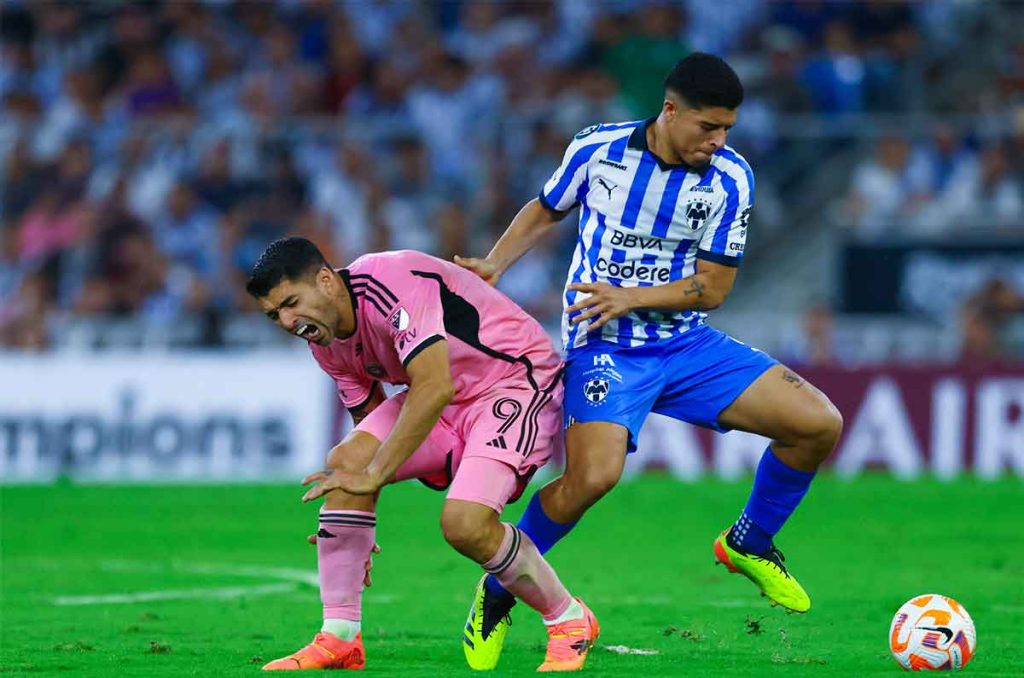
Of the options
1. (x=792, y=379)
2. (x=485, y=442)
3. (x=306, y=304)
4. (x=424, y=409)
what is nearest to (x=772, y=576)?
(x=792, y=379)

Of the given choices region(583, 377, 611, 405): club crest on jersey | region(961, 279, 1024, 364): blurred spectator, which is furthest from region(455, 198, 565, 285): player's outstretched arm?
region(961, 279, 1024, 364): blurred spectator

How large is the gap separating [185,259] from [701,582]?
9.98m

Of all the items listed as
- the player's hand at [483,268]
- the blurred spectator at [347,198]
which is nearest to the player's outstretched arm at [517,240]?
the player's hand at [483,268]

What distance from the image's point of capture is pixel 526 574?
7.05m

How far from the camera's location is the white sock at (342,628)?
23.2 feet

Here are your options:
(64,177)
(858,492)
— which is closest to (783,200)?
(858,492)

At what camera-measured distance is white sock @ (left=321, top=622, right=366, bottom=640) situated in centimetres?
707

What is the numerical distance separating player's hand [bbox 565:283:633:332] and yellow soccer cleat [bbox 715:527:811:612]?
1278 mm

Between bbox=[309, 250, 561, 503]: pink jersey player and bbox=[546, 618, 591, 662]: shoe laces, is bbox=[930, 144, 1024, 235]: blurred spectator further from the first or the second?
bbox=[546, 618, 591, 662]: shoe laces

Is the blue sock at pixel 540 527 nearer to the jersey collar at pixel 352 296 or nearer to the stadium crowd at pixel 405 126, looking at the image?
the jersey collar at pixel 352 296

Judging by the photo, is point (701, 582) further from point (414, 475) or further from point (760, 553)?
point (414, 475)

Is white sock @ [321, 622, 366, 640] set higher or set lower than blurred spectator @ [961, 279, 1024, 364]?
lower

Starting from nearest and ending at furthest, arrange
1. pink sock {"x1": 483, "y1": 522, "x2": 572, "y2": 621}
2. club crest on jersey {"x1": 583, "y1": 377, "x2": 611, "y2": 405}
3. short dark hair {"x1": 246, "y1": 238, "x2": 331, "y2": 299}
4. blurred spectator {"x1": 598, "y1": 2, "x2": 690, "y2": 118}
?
short dark hair {"x1": 246, "y1": 238, "x2": 331, "y2": 299} → pink sock {"x1": 483, "y1": 522, "x2": 572, "y2": 621} → club crest on jersey {"x1": 583, "y1": 377, "x2": 611, "y2": 405} → blurred spectator {"x1": 598, "y1": 2, "x2": 690, "y2": 118}

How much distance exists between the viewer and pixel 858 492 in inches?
626
